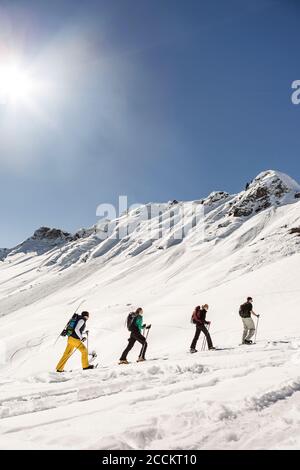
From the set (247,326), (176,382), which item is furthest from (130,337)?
(247,326)

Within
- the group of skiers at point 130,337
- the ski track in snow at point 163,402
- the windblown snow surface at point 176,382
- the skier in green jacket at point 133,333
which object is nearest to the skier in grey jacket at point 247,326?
the group of skiers at point 130,337

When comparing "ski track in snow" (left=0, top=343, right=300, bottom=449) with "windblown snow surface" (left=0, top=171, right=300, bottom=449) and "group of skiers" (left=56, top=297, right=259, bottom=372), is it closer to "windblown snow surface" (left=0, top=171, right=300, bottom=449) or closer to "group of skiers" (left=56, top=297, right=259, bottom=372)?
"windblown snow surface" (left=0, top=171, right=300, bottom=449)

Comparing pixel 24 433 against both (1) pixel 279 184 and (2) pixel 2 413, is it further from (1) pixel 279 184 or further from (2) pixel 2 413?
(1) pixel 279 184

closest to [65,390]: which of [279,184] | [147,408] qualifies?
[147,408]

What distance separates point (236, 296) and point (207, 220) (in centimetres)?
9592

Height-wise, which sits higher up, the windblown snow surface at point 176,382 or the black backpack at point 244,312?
the black backpack at point 244,312

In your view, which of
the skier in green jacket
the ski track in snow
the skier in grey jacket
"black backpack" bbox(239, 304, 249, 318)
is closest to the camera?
the ski track in snow

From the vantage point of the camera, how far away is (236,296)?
34219 millimetres

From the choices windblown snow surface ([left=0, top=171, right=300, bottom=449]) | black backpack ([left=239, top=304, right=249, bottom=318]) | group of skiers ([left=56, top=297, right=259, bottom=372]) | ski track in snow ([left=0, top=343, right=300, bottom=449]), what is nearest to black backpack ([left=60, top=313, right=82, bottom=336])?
group of skiers ([left=56, top=297, right=259, bottom=372])

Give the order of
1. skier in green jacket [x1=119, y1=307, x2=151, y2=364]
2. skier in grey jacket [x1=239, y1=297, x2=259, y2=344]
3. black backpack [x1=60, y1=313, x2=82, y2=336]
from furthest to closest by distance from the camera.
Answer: skier in grey jacket [x1=239, y1=297, x2=259, y2=344], skier in green jacket [x1=119, y1=307, x2=151, y2=364], black backpack [x1=60, y1=313, x2=82, y2=336]

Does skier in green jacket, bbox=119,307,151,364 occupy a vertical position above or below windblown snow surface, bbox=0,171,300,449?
above

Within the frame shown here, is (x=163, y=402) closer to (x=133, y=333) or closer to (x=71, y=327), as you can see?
(x=71, y=327)

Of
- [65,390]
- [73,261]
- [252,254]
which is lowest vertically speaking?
[65,390]

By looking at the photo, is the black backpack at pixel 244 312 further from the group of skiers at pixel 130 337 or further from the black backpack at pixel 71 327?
the black backpack at pixel 71 327
